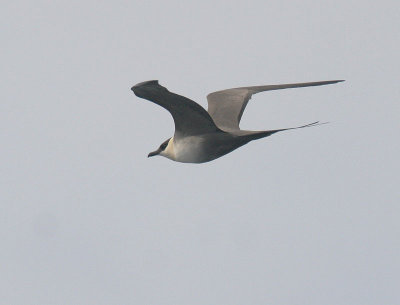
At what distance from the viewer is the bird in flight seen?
17344 millimetres

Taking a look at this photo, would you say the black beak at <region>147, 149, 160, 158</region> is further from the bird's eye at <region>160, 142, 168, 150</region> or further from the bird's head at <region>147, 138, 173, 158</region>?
the bird's eye at <region>160, 142, 168, 150</region>

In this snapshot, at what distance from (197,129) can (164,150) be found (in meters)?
1.57

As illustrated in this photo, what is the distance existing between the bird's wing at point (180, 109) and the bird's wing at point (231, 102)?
1451 millimetres

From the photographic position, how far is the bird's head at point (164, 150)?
20.0 meters

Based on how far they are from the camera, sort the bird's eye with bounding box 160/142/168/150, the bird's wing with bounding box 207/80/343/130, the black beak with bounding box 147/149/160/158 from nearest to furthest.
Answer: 1. the bird's eye with bounding box 160/142/168/150
2. the black beak with bounding box 147/149/160/158
3. the bird's wing with bounding box 207/80/343/130

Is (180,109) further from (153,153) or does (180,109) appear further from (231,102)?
(231,102)

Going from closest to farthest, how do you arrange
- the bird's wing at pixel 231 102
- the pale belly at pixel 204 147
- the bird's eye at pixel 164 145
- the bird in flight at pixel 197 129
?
the bird in flight at pixel 197 129 < the pale belly at pixel 204 147 < the bird's eye at pixel 164 145 < the bird's wing at pixel 231 102

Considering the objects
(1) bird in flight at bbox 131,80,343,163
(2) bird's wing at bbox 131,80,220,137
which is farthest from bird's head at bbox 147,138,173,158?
(2) bird's wing at bbox 131,80,220,137

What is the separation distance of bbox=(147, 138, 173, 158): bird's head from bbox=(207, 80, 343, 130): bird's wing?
1.04 m

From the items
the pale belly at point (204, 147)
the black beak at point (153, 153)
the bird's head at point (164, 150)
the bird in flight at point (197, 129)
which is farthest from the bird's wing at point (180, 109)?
the black beak at point (153, 153)

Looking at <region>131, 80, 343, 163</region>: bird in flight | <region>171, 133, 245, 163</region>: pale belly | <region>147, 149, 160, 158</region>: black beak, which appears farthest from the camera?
<region>147, 149, 160, 158</region>: black beak

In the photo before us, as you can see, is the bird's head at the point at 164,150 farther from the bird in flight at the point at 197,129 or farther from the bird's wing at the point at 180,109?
the bird's wing at the point at 180,109

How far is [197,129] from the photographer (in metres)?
18.8

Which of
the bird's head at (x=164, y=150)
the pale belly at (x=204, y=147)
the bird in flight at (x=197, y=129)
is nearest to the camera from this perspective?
the bird in flight at (x=197, y=129)
